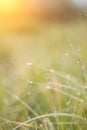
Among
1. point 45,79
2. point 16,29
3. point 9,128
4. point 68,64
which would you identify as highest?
point 9,128

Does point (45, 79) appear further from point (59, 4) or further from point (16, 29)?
point (59, 4)

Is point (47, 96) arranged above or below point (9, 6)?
above

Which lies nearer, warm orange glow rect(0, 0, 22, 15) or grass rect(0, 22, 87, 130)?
grass rect(0, 22, 87, 130)

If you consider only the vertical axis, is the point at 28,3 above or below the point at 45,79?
below

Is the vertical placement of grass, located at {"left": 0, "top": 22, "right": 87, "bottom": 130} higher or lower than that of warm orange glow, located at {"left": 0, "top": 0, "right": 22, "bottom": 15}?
higher

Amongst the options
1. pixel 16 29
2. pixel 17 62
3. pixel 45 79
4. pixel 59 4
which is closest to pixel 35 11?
pixel 59 4

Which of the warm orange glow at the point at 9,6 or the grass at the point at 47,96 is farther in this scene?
the warm orange glow at the point at 9,6

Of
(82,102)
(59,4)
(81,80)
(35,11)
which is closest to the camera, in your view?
(82,102)

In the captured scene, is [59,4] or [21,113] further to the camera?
[59,4]

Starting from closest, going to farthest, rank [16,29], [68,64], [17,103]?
[17,103], [68,64], [16,29]

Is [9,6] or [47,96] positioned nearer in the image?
[47,96]

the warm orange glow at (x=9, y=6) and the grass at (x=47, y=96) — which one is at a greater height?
the grass at (x=47, y=96)
